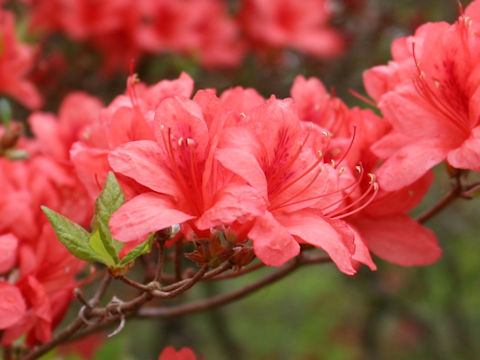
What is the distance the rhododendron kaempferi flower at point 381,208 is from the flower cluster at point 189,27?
4.66ft

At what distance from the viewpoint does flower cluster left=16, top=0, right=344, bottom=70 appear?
8.48 feet

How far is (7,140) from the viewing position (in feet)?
5.33

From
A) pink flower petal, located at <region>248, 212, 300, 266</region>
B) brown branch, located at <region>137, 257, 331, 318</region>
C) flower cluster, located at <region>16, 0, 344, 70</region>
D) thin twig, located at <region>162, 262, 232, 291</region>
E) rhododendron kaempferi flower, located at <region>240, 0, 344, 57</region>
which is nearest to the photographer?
pink flower petal, located at <region>248, 212, 300, 266</region>

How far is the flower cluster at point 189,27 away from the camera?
2.59 meters

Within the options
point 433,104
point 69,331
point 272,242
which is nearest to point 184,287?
point 272,242

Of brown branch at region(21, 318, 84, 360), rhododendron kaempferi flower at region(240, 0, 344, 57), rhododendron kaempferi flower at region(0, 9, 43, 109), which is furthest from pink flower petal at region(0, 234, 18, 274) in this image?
rhododendron kaempferi flower at region(240, 0, 344, 57)

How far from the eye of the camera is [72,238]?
1.09 m

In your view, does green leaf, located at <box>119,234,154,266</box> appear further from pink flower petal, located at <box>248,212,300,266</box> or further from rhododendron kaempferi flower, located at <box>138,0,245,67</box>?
rhododendron kaempferi flower, located at <box>138,0,245,67</box>

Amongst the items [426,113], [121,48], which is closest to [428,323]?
[121,48]

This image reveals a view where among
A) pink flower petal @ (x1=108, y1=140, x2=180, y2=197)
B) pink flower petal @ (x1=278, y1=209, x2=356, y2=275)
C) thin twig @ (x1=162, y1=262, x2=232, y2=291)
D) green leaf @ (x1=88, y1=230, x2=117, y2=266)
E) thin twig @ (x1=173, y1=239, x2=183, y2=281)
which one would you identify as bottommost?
thin twig @ (x1=173, y1=239, x2=183, y2=281)

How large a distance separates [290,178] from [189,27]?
174 cm

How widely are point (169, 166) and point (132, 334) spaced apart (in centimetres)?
271

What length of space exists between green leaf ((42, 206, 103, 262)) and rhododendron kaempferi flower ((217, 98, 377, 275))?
0.25 m

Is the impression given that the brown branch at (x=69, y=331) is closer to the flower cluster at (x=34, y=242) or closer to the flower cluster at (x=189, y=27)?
the flower cluster at (x=34, y=242)
